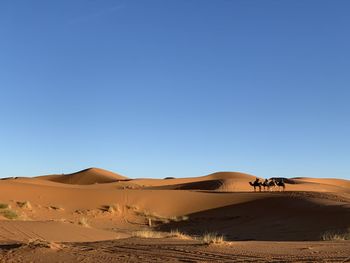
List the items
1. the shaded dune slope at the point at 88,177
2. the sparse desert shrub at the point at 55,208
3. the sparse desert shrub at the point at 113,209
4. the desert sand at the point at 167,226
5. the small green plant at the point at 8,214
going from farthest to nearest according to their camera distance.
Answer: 1. the shaded dune slope at the point at 88,177
2. the sparse desert shrub at the point at 113,209
3. the sparse desert shrub at the point at 55,208
4. the small green plant at the point at 8,214
5. the desert sand at the point at 167,226

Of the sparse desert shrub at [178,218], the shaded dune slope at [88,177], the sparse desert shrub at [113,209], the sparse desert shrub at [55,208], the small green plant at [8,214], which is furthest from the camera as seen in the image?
the shaded dune slope at [88,177]

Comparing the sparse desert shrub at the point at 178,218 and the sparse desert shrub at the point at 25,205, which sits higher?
the sparse desert shrub at the point at 25,205

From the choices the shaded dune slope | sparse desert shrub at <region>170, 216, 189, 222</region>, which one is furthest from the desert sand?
the shaded dune slope

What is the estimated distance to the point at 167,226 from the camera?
33.5 m

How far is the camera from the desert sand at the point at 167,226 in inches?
481

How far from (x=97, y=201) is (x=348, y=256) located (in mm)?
31298

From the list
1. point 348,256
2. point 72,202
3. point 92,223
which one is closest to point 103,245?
point 348,256

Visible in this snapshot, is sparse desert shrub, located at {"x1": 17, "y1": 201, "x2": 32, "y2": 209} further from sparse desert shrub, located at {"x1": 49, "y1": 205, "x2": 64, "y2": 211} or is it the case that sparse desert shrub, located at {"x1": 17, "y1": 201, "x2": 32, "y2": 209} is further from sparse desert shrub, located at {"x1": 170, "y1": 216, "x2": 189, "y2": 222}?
sparse desert shrub, located at {"x1": 170, "y1": 216, "x2": 189, "y2": 222}

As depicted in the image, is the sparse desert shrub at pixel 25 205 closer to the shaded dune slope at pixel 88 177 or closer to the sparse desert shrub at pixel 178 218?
the sparse desert shrub at pixel 178 218

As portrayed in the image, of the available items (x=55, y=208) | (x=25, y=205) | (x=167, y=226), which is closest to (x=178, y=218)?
(x=167, y=226)

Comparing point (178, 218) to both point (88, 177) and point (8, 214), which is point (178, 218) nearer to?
point (8, 214)

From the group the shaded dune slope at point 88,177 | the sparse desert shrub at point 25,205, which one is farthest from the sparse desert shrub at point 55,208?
the shaded dune slope at point 88,177

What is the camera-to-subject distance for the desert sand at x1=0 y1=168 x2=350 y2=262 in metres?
12.2

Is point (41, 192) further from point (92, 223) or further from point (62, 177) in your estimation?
point (62, 177)
